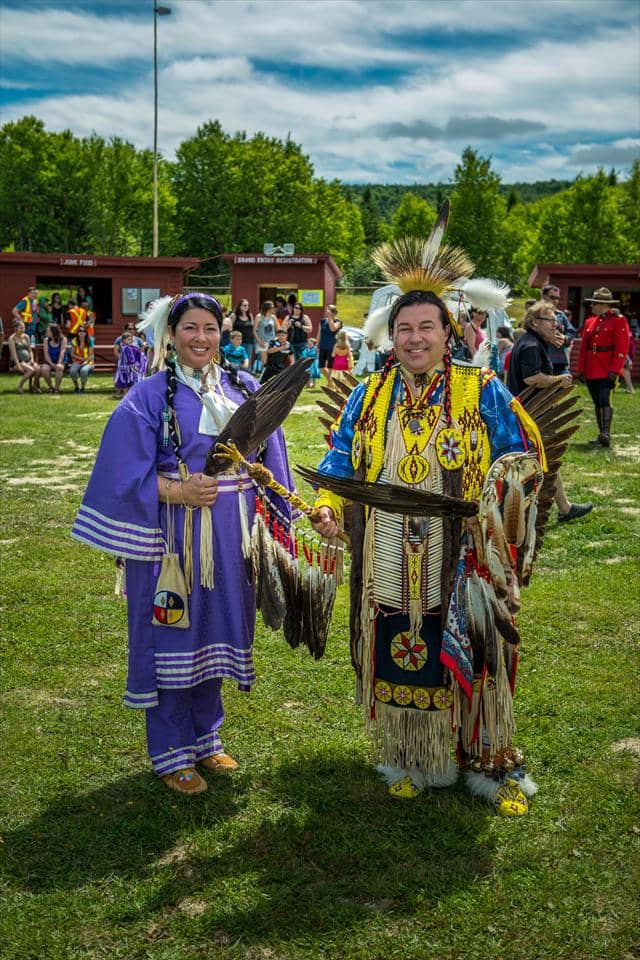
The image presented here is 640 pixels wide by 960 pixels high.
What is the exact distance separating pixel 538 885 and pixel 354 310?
4371 centimetres

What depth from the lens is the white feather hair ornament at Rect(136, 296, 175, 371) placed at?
331cm

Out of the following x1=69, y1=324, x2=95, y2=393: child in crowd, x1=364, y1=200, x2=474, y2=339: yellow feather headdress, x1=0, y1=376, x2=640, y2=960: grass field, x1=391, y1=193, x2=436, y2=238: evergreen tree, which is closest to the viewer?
x1=0, y1=376, x2=640, y2=960: grass field

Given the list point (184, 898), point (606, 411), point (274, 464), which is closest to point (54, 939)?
point (184, 898)

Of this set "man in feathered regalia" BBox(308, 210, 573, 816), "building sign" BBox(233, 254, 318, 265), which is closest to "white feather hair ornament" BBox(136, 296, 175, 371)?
"man in feathered regalia" BBox(308, 210, 573, 816)

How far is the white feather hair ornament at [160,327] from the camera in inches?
130

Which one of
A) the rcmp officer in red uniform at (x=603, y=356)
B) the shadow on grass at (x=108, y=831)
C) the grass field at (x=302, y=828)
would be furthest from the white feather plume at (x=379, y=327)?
the rcmp officer in red uniform at (x=603, y=356)

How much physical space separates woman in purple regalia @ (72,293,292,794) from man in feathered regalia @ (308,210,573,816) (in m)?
0.42

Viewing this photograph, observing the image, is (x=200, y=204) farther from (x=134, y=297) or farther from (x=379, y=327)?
(x=379, y=327)

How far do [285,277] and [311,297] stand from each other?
987 millimetres

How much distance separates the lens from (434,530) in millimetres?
→ 3043

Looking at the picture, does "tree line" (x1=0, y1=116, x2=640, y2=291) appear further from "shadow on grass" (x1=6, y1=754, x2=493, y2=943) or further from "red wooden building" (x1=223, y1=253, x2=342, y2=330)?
"shadow on grass" (x1=6, y1=754, x2=493, y2=943)

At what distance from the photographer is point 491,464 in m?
3.04

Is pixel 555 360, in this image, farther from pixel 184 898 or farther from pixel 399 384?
pixel 184 898

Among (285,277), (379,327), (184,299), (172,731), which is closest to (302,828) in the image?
(172,731)
